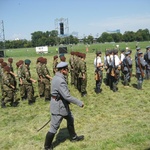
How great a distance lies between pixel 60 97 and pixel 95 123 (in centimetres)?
267

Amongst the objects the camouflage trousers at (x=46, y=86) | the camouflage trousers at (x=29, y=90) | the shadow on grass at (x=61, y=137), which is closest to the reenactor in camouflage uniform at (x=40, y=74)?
the camouflage trousers at (x=46, y=86)

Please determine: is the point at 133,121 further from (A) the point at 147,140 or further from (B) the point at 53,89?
(B) the point at 53,89

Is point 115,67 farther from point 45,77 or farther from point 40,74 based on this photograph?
point 40,74

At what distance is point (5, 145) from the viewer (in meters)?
7.14

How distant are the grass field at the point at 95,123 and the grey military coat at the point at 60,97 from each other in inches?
45.2

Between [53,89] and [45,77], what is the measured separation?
519 centimetres

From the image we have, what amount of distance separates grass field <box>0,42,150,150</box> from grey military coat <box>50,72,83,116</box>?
1148 millimetres

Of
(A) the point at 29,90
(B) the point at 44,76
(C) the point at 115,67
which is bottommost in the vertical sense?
(A) the point at 29,90

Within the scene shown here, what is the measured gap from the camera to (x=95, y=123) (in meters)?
8.37

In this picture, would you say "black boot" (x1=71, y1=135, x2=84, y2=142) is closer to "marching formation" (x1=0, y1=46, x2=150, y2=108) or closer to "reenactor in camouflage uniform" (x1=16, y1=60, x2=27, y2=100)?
"marching formation" (x1=0, y1=46, x2=150, y2=108)

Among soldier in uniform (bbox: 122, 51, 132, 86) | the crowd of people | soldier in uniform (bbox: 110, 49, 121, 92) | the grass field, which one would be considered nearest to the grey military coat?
the grass field

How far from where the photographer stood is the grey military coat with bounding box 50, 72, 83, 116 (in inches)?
235

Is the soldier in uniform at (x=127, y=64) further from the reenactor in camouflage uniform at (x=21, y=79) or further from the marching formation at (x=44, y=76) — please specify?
the reenactor in camouflage uniform at (x=21, y=79)

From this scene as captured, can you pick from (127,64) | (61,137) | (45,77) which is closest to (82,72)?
(45,77)
